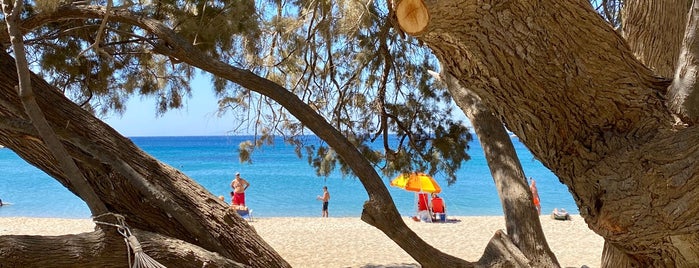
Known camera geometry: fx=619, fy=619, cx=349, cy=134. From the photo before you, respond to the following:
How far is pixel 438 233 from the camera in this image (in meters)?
11.3

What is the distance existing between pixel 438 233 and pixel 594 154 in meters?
9.81

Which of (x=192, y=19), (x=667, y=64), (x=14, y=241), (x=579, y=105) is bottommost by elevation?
(x=14, y=241)

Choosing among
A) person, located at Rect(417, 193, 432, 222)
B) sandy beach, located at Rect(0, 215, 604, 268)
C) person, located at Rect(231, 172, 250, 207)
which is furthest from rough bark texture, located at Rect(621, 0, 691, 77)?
person, located at Rect(417, 193, 432, 222)

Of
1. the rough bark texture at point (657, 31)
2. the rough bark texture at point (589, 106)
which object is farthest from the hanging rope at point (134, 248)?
the rough bark texture at point (657, 31)

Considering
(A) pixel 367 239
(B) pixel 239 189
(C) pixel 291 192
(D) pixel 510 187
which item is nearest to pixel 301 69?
(D) pixel 510 187

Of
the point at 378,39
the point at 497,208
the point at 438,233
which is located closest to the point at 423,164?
the point at 378,39

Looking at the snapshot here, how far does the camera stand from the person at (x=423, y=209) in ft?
42.4

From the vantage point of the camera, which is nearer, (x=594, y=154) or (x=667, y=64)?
(x=594, y=154)

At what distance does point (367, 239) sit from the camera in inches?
407

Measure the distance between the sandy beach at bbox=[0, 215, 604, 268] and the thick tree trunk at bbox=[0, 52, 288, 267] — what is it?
445 centimetres

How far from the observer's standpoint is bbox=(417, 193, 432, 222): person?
1292 centimetres

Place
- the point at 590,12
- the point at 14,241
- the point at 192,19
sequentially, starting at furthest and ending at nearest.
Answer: the point at 192,19, the point at 14,241, the point at 590,12

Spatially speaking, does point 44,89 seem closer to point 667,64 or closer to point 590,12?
point 590,12

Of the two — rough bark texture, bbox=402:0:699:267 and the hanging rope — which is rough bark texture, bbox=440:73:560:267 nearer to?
rough bark texture, bbox=402:0:699:267
